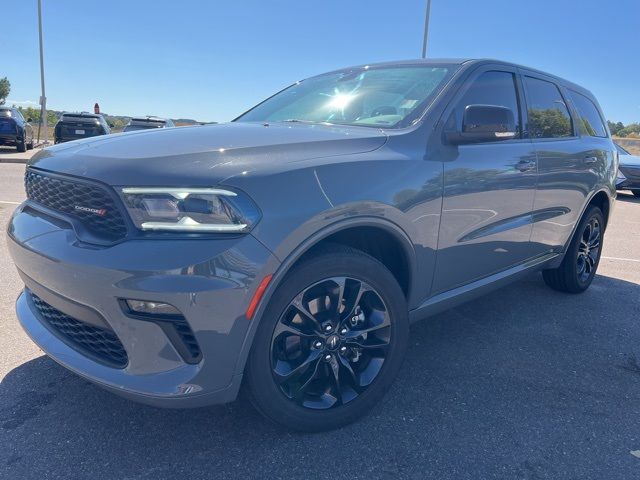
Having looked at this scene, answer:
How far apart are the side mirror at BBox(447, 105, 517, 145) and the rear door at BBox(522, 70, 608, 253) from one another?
88 centimetres

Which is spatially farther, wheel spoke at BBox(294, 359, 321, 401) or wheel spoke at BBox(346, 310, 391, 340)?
wheel spoke at BBox(346, 310, 391, 340)

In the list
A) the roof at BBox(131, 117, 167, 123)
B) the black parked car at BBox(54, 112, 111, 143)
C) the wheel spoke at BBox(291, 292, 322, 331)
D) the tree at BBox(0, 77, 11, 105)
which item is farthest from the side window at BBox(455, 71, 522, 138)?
the tree at BBox(0, 77, 11, 105)

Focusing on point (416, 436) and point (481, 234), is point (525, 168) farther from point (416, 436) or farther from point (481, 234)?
point (416, 436)

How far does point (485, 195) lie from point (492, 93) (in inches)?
30.6

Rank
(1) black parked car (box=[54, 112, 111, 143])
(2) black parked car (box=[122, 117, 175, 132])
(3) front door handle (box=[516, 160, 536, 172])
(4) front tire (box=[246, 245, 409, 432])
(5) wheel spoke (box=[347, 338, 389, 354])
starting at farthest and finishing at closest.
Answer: (1) black parked car (box=[54, 112, 111, 143]) → (2) black parked car (box=[122, 117, 175, 132]) → (3) front door handle (box=[516, 160, 536, 172]) → (5) wheel spoke (box=[347, 338, 389, 354]) → (4) front tire (box=[246, 245, 409, 432])

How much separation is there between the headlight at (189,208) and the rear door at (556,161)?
7.70ft

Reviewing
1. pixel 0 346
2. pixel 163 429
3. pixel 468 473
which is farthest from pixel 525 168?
pixel 0 346

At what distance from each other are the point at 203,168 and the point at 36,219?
0.92 meters

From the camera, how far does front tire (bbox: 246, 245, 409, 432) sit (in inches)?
81.0

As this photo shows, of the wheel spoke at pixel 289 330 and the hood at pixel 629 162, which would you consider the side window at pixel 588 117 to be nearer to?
the wheel spoke at pixel 289 330

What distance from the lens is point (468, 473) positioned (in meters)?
2.12

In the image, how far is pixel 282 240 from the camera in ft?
6.28

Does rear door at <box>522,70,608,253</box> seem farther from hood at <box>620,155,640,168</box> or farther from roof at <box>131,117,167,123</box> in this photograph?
roof at <box>131,117,167,123</box>

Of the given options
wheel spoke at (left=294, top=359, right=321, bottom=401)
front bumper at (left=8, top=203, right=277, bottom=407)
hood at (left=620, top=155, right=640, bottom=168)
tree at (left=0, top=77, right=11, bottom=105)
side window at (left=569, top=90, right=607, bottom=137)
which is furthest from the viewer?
tree at (left=0, top=77, right=11, bottom=105)
